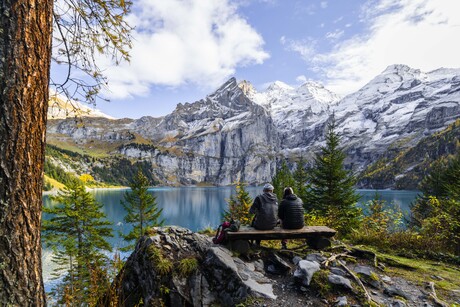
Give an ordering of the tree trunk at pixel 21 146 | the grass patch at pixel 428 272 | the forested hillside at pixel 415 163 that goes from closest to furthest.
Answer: the tree trunk at pixel 21 146, the grass patch at pixel 428 272, the forested hillside at pixel 415 163

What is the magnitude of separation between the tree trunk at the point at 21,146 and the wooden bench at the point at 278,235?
15.7 ft

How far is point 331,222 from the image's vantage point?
14273 mm

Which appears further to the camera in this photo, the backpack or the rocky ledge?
the backpack

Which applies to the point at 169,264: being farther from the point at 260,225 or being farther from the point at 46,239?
the point at 46,239

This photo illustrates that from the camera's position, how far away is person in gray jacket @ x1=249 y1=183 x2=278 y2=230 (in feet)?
23.8

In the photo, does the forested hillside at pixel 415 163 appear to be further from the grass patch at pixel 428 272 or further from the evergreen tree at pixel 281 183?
the grass patch at pixel 428 272

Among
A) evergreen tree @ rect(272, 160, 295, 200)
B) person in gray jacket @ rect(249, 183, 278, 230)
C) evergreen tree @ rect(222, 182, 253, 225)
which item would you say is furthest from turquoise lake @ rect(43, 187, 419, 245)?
person in gray jacket @ rect(249, 183, 278, 230)

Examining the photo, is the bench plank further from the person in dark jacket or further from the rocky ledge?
the rocky ledge

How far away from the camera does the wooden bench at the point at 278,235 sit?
22.0 feet

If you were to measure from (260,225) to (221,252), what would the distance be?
4.91 feet

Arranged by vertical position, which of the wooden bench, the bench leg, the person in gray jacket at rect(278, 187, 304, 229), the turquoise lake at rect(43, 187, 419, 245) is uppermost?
the person in gray jacket at rect(278, 187, 304, 229)

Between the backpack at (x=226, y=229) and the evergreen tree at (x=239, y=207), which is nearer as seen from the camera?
the backpack at (x=226, y=229)

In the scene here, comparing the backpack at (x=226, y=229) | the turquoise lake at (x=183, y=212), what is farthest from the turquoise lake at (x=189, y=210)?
the backpack at (x=226, y=229)

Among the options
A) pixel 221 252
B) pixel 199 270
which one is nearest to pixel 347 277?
pixel 221 252
